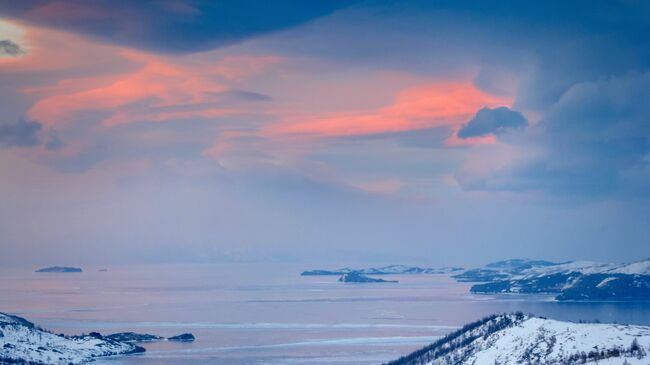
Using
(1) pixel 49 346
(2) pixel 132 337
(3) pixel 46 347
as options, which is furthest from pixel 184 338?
(3) pixel 46 347

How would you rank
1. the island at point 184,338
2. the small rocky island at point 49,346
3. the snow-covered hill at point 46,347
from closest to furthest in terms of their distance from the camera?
the snow-covered hill at point 46,347
the small rocky island at point 49,346
the island at point 184,338

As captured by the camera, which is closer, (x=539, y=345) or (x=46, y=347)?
(x=539, y=345)

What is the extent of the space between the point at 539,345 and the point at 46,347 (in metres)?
87.7

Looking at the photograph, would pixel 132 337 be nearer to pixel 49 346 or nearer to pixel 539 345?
pixel 49 346

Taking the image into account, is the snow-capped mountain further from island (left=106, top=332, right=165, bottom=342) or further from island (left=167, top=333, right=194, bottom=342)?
island (left=106, top=332, right=165, bottom=342)

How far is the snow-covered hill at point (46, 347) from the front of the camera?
15088 cm

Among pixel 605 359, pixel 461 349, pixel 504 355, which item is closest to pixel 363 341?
pixel 461 349

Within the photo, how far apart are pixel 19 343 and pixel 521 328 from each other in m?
87.9

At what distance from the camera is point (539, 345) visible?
12644cm

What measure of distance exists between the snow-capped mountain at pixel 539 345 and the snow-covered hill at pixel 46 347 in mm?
56335

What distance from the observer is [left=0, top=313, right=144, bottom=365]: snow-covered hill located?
15088 cm

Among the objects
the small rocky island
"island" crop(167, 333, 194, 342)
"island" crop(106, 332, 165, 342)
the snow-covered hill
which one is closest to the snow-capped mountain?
the small rocky island

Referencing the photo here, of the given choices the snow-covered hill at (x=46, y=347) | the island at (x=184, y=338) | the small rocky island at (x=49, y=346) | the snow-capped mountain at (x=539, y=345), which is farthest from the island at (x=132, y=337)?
the snow-capped mountain at (x=539, y=345)

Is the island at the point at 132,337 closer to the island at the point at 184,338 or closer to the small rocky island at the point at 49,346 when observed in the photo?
the small rocky island at the point at 49,346
